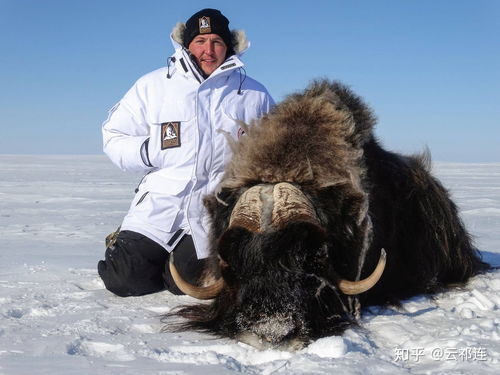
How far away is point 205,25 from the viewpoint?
299cm

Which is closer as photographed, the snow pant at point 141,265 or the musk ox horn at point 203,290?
the musk ox horn at point 203,290

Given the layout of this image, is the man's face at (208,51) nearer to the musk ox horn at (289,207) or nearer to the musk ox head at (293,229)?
the musk ox head at (293,229)

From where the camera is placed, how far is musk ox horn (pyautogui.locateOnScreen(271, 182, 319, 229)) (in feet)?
6.05

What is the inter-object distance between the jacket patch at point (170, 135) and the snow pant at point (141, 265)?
0.46 meters

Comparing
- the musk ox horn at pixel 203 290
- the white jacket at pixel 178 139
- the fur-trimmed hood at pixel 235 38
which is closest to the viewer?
the musk ox horn at pixel 203 290

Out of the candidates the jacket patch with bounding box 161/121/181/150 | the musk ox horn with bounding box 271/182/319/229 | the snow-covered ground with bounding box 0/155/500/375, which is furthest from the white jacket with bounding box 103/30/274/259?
the musk ox horn with bounding box 271/182/319/229

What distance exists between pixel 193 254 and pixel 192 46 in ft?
3.47

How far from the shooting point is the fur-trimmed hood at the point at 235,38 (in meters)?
3.10

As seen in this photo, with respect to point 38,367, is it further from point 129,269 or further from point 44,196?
point 44,196

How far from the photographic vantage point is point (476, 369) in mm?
1625

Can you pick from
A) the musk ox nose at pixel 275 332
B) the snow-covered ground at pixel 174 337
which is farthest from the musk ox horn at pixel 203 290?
the musk ox nose at pixel 275 332

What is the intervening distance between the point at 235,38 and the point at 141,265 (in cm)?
129

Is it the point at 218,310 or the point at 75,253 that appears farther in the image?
the point at 75,253

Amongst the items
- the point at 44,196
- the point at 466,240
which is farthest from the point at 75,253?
the point at 44,196
